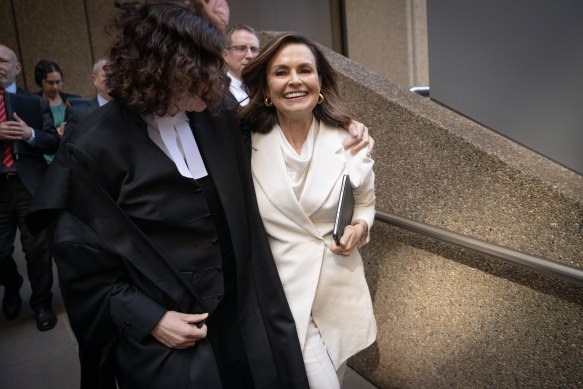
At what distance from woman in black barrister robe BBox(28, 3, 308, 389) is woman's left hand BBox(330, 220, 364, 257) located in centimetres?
28

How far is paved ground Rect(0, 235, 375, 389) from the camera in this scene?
9.04 feet

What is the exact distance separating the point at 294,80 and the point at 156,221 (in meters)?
0.70

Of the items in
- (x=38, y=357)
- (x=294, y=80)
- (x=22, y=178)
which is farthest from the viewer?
(x=22, y=178)

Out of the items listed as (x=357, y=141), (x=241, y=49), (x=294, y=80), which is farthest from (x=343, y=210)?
(x=241, y=49)

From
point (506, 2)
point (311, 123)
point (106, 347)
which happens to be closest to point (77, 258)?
point (106, 347)

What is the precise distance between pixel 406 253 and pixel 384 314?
15.7 inches

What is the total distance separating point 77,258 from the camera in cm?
132

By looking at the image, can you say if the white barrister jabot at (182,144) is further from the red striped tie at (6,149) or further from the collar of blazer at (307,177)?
the red striped tie at (6,149)

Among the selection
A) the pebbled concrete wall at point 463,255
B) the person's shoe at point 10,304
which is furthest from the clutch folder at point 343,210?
the person's shoe at point 10,304

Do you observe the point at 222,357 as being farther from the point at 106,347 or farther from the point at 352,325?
the point at 352,325

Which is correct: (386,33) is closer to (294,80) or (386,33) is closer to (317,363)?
(294,80)

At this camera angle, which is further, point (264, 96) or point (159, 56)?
point (264, 96)

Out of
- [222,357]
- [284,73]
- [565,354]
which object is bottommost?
[565,354]

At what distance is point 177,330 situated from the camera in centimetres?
138
